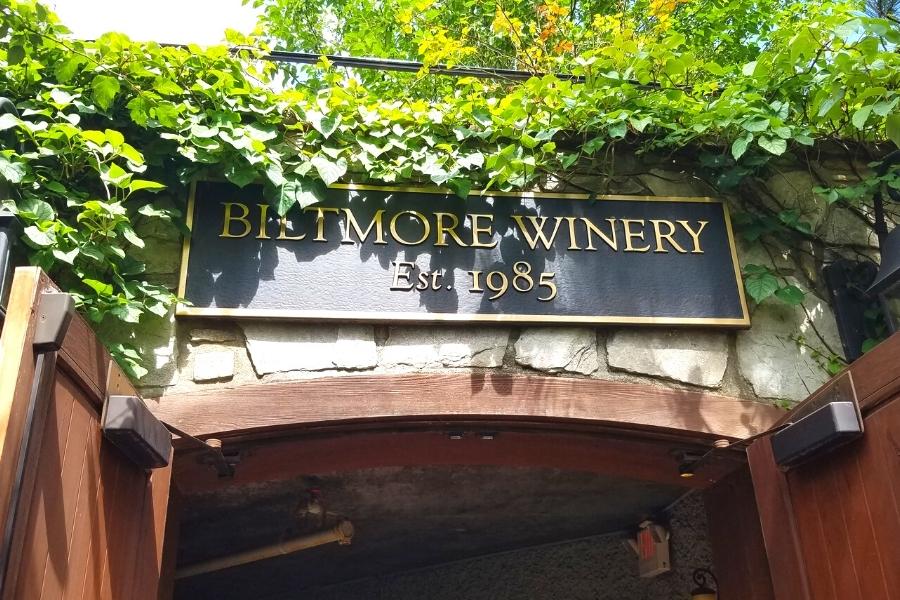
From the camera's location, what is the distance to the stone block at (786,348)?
7.92ft

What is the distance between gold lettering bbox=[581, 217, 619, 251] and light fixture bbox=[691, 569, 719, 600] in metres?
1.85

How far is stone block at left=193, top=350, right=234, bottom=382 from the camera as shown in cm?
224

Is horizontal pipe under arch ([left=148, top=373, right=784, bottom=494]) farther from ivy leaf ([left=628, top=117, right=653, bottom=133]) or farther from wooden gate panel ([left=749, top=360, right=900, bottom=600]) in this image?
ivy leaf ([left=628, top=117, right=653, bottom=133])

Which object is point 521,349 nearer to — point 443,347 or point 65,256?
point 443,347

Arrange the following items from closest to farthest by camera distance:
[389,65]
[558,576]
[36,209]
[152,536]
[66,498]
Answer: [66,498] < [152,536] < [36,209] < [389,65] < [558,576]

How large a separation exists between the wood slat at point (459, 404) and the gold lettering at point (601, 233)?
17.7 inches

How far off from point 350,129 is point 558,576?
3.07 m

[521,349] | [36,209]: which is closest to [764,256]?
[521,349]

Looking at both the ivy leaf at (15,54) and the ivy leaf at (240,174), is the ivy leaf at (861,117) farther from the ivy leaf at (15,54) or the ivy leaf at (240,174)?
the ivy leaf at (15,54)

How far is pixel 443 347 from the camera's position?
2.36 metres

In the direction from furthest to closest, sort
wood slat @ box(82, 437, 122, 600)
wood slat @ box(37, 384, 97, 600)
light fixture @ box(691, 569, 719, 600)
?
light fixture @ box(691, 569, 719, 600)
wood slat @ box(82, 437, 122, 600)
wood slat @ box(37, 384, 97, 600)

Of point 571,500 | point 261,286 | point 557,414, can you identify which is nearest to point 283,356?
point 261,286

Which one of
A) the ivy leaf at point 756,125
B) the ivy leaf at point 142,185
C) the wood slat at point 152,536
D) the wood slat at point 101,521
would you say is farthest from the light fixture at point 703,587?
the ivy leaf at point 142,185

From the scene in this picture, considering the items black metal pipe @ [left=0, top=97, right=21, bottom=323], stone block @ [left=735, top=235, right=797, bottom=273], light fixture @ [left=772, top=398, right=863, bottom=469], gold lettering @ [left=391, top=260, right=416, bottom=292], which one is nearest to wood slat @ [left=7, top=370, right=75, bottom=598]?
black metal pipe @ [left=0, top=97, right=21, bottom=323]
